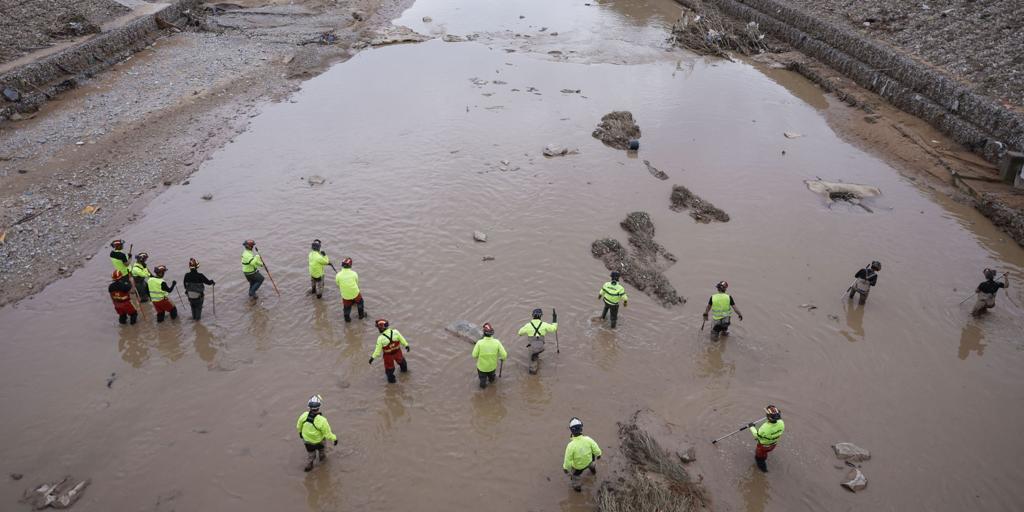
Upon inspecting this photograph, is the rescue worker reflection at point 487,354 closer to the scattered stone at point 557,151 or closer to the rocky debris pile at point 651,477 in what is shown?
the rocky debris pile at point 651,477

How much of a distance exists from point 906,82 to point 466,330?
80.6 feet

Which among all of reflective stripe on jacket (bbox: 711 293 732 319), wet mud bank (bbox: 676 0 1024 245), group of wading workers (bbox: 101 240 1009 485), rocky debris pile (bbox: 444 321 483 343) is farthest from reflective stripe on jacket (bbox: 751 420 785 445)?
wet mud bank (bbox: 676 0 1024 245)

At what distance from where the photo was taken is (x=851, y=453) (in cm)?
1023

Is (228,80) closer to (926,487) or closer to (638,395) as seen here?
(638,395)

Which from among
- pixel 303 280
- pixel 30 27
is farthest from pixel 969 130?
pixel 30 27

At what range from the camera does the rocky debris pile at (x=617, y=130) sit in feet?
73.0

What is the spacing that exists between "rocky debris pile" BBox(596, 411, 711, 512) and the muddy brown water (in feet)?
1.33

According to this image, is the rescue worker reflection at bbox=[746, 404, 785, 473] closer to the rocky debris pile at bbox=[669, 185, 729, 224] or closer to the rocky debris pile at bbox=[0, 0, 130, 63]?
the rocky debris pile at bbox=[669, 185, 729, 224]

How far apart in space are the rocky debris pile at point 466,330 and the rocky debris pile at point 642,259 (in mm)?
4400

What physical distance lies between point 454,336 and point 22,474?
321 inches

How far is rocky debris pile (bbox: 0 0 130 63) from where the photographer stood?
27109 mm

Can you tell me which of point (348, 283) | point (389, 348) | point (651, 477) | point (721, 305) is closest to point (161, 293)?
point (348, 283)

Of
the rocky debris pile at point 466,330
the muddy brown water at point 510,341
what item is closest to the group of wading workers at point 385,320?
the muddy brown water at point 510,341

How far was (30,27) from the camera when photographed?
94.3 feet
